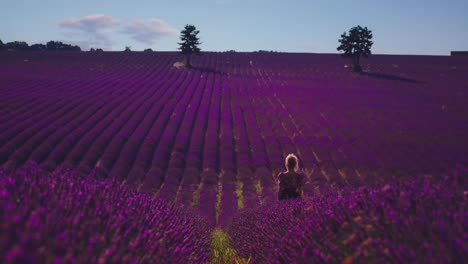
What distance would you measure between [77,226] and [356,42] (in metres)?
48.4

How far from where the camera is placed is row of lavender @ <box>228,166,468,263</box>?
90.0 inches

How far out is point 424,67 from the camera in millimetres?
50562

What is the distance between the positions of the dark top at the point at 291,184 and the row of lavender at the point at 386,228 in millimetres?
2672

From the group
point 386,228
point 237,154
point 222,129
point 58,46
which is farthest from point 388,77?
point 58,46

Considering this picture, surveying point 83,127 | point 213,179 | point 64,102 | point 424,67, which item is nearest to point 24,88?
point 64,102

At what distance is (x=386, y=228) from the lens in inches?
107

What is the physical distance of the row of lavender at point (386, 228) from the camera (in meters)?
2.29

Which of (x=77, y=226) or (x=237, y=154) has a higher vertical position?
(x=77, y=226)

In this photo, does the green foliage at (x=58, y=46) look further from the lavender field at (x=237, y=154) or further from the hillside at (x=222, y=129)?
the hillside at (x=222, y=129)

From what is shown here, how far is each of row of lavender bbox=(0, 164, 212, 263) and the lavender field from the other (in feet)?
0.06

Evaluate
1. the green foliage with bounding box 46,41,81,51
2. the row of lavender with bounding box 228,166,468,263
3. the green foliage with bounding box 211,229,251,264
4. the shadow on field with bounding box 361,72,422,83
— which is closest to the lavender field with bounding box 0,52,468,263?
the row of lavender with bounding box 228,166,468,263

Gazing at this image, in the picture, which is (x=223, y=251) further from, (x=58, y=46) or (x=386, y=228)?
(x=58, y=46)

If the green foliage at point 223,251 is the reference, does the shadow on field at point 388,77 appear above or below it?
below

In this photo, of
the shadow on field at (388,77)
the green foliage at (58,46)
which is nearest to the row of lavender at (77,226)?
the shadow on field at (388,77)
